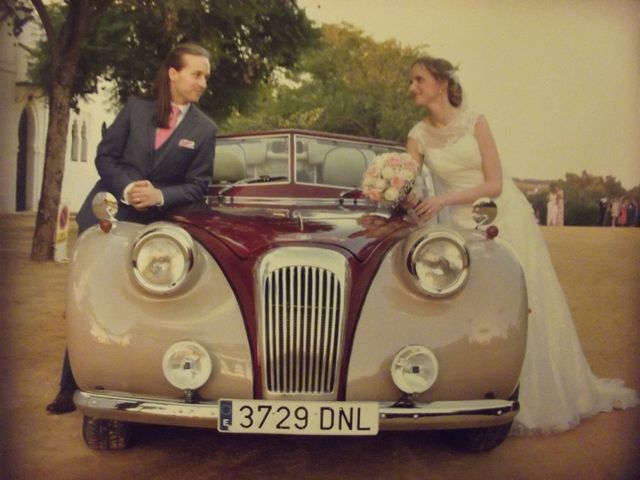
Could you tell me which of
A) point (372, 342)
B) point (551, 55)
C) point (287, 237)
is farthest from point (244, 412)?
point (551, 55)

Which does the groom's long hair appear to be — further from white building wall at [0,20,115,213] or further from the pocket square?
white building wall at [0,20,115,213]

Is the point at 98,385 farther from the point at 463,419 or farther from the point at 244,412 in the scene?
the point at 463,419

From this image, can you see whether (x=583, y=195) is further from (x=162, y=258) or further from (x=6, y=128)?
(x=6, y=128)

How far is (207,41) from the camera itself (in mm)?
5539

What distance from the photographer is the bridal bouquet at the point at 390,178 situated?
→ 3465 millimetres

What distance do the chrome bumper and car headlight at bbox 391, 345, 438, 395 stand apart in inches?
2.7

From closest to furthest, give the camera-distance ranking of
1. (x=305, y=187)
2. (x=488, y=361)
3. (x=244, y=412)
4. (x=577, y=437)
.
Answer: (x=244, y=412) → (x=488, y=361) → (x=577, y=437) → (x=305, y=187)

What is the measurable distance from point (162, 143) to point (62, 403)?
137 centimetres

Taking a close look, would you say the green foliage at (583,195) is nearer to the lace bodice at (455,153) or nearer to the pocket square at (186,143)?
the lace bodice at (455,153)

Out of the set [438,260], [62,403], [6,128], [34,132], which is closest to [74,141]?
[34,132]

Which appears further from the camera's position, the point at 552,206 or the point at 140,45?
the point at 140,45

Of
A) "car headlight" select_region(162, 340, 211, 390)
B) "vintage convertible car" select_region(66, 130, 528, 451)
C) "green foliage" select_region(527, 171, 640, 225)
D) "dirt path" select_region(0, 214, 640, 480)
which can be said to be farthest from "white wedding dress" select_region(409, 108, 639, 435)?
"car headlight" select_region(162, 340, 211, 390)

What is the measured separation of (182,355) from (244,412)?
0.97 ft

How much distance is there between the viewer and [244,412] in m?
2.58
